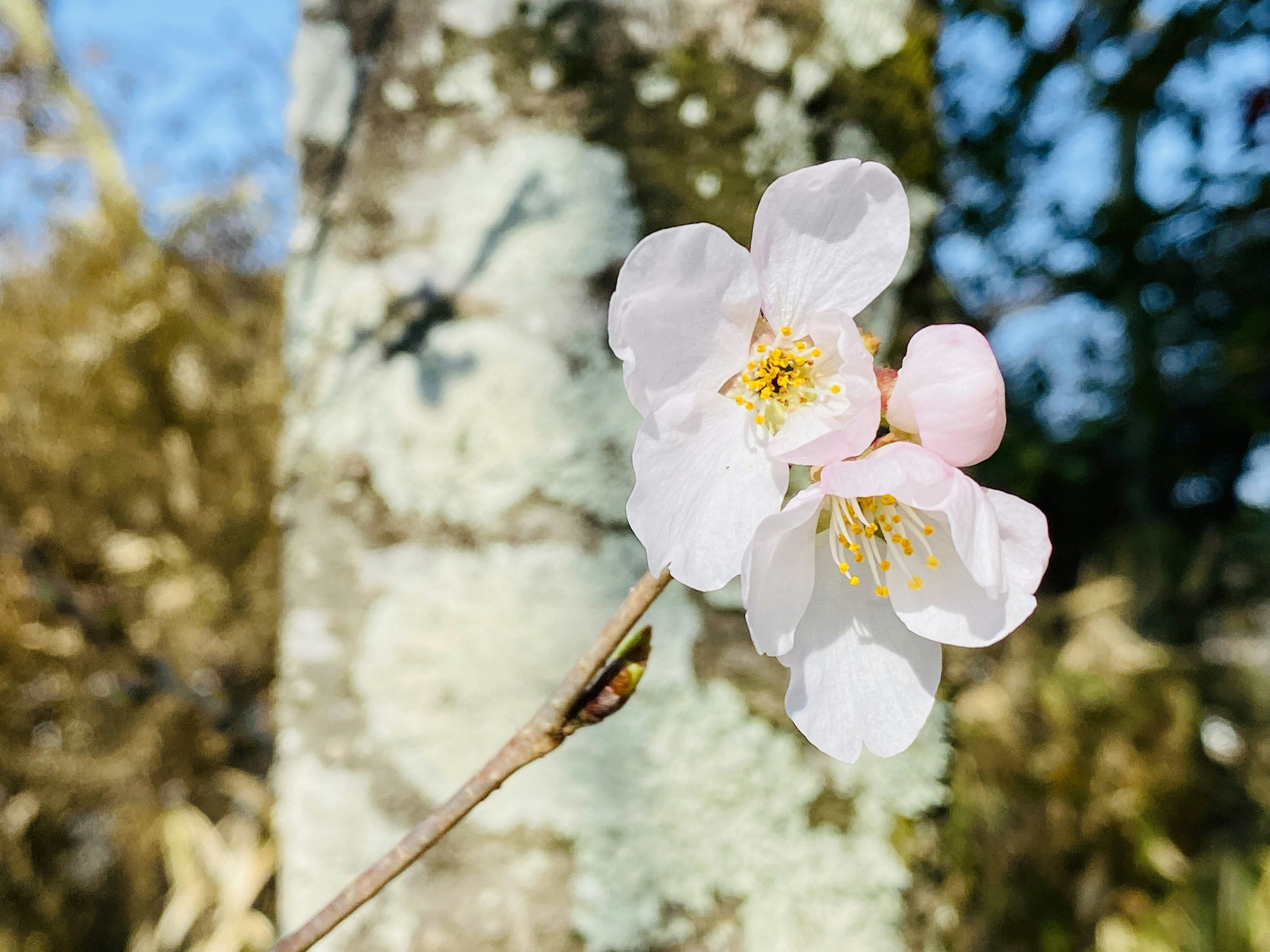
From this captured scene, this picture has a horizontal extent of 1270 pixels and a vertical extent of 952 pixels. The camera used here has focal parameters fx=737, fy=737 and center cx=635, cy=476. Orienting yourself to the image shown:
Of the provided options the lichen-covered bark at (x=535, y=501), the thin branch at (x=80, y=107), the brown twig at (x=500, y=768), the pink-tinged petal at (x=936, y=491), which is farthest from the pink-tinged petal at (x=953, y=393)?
the thin branch at (x=80, y=107)

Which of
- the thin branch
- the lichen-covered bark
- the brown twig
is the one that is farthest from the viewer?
the thin branch

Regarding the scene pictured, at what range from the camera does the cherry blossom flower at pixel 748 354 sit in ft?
0.90

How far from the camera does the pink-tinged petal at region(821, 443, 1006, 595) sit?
26 centimetres

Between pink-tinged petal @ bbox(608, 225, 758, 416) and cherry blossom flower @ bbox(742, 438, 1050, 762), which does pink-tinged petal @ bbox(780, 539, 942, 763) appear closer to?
cherry blossom flower @ bbox(742, 438, 1050, 762)

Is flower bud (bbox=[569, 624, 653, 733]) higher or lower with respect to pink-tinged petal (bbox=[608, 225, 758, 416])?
lower

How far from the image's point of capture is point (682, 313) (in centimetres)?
29

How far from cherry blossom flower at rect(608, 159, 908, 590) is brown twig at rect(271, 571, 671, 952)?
3 cm

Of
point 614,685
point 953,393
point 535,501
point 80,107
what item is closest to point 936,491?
point 953,393

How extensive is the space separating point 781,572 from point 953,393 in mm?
94

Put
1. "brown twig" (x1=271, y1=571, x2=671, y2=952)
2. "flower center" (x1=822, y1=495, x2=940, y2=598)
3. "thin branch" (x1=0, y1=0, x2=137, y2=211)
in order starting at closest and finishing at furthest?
"brown twig" (x1=271, y1=571, x2=671, y2=952) < "flower center" (x1=822, y1=495, x2=940, y2=598) < "thin branch" (x1=0, y1=0, x2=137, y2=211)

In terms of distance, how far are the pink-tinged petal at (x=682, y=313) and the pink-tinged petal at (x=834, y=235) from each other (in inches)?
0.5

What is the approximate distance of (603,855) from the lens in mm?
665

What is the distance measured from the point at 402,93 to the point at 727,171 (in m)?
0.35

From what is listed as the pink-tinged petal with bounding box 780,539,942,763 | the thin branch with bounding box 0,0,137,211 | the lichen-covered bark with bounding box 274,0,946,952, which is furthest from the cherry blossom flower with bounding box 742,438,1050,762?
the thin branch with bounding box 0,0,137,211
